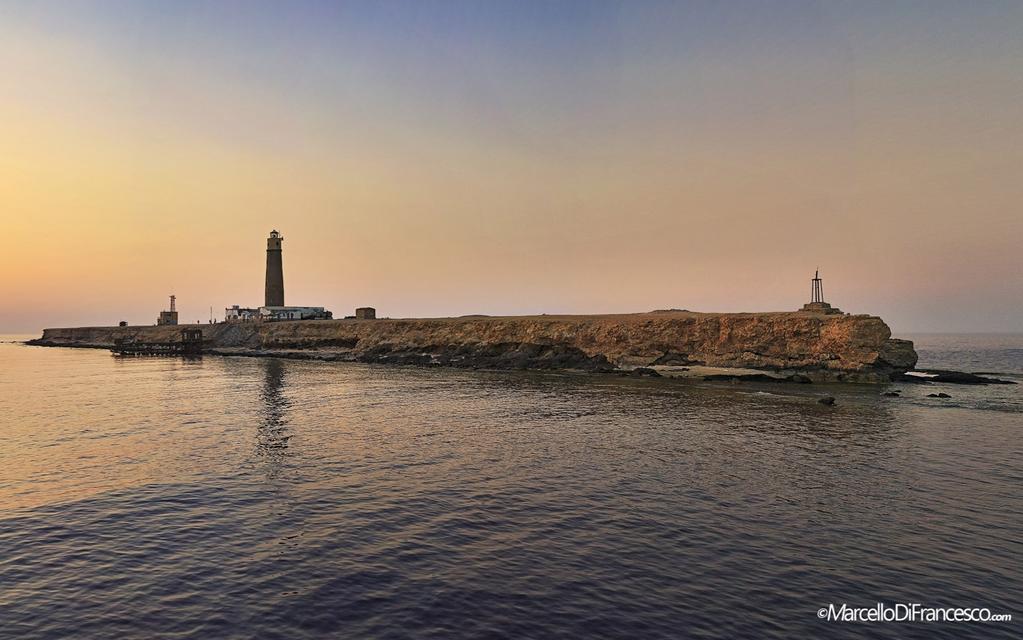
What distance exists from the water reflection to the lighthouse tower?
6724 centimetres

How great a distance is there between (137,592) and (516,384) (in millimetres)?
39208

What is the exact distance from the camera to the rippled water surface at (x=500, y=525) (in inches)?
396

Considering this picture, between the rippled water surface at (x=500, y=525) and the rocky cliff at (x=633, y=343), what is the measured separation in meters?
22.4

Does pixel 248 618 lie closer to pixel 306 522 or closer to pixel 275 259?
pixel 306 522

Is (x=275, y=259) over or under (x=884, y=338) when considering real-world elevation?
over

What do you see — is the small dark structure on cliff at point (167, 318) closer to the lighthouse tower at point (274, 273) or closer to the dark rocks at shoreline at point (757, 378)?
the lighthouse tower at point (274, 273)

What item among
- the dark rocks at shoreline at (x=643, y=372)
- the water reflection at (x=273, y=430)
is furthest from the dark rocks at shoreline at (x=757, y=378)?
the water reflection at (x=273, y=430)

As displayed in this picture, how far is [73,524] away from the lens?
47.5 feet

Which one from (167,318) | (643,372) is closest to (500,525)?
(643,372)

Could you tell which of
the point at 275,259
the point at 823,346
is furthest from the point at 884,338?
the point at 275,259

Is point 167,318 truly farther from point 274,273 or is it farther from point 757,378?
point 757,378

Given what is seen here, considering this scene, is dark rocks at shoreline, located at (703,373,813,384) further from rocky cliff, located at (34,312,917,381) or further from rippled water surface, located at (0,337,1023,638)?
rippled water surface, located at (0,337,1023,638)

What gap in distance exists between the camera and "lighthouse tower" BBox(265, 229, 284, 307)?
109625mm

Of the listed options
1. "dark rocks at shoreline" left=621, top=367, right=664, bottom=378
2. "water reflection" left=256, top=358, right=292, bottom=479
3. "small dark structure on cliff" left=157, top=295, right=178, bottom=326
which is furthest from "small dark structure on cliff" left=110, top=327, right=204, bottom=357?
"dark rocks at shoreline" left=621, top=367, right=664, bottom=378
